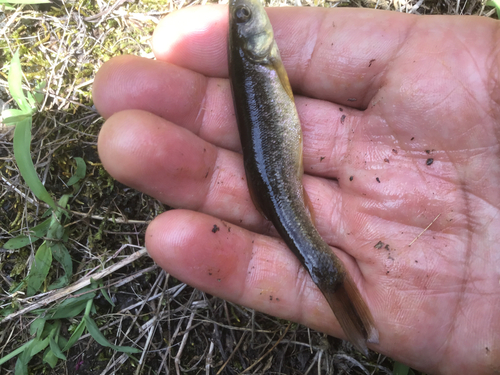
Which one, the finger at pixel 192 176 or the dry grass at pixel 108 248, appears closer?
the finger at pixel 192 176

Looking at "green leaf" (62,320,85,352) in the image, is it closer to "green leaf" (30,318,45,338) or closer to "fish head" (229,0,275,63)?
"green leaf" (30,318,45,338)

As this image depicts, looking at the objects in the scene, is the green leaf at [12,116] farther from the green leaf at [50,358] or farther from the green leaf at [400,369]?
the green leaf at [400,369]

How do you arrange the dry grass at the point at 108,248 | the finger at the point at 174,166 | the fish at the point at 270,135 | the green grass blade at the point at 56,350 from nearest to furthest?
1. the finger at the point at 174,166
2. the fish at the point at 270,135
3. the green grass blade at the point at 56,350
4. the dry grass at the point at 108,248

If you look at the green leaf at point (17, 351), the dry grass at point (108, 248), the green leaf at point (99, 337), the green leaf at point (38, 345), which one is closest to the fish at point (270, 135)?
the dry grass at point (108, 248)

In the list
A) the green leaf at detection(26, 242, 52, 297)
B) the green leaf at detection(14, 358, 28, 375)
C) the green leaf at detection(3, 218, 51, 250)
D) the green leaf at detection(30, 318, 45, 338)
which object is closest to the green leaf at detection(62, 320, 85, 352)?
the green leaf at detection(30, 318, 45, 338)

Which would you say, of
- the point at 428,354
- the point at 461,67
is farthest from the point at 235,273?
the point at 461,67

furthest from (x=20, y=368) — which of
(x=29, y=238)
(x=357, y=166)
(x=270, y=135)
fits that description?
(x=357, y=166)

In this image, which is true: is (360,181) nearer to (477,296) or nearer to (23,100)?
(477,296)
